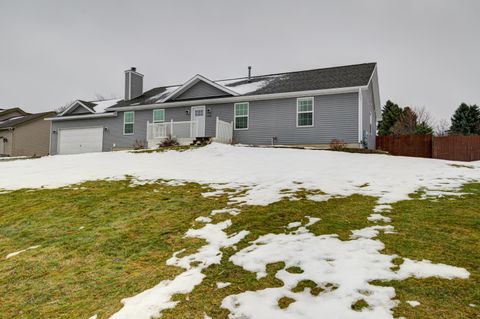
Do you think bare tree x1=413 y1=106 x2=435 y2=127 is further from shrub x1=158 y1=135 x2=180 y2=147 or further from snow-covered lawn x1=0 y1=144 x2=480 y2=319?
snow-covered lawn x1=0 y1=144 x2=480 y2=319

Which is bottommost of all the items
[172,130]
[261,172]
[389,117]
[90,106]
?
[261,172]

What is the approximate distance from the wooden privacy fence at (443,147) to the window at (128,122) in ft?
56.3

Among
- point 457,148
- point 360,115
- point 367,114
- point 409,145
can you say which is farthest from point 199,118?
point 457,148

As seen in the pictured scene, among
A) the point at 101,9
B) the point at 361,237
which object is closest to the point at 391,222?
the point at 361,237

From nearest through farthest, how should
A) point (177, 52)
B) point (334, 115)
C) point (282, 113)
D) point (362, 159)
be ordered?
point (362, 159) < point (334, 115) < point (282, 113) < point (177, 52)

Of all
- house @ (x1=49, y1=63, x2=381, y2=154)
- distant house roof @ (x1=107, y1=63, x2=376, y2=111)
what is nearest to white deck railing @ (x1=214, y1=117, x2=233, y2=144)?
house @ (x1=49, y1=63, x2=381, y2=154)

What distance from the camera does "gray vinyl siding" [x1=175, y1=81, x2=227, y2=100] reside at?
19047mm

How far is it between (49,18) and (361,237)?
93.4ft

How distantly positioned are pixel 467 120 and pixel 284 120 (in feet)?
79.7

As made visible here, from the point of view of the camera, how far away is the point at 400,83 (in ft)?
129

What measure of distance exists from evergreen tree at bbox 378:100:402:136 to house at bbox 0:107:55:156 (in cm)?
3441

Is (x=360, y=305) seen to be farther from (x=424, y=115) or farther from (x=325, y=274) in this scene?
(x=424, y=115)

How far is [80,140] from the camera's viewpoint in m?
23.3

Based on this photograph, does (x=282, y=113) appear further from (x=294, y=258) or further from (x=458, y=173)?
(x=294, y=258)
